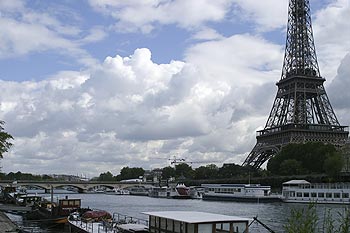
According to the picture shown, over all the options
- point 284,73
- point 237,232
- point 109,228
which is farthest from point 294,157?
point 237,232

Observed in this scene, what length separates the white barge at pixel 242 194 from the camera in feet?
373

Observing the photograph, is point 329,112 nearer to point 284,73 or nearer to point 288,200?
point 284,73

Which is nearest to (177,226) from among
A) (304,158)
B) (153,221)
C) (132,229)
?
(153,221)

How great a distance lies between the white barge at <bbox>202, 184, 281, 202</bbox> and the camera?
114 metres

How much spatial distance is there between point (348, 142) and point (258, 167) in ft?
94.2

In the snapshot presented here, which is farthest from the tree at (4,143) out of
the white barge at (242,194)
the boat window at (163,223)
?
the white barge at (242,194)

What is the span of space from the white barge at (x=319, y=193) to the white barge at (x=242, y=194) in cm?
474

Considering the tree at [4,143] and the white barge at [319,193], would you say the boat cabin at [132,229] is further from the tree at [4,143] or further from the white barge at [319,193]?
the white barge at [319,193]

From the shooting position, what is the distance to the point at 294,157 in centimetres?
13612

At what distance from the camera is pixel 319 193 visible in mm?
102625

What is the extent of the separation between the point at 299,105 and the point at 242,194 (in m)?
46.7

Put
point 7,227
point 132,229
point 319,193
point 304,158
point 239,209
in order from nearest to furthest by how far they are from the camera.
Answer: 1. point 132,229
2. point 7,227
3. point 239,209
4. point 319,193
5. point 304,158

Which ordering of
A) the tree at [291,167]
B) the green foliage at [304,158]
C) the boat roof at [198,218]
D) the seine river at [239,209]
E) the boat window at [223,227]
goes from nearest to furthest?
1. the boat roof at [198,218]
2. the boat window at [223,227]
3. the seine river at [239,209]
4. the green foliage at [304,158]
5. the tree at [291,167]

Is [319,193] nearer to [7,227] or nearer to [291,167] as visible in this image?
[291,167]
